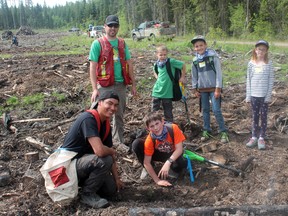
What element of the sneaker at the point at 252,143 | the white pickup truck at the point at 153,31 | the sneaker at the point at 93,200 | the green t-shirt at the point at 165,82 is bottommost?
the sneaker at the point at 93,200

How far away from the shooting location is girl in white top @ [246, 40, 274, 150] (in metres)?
5.00

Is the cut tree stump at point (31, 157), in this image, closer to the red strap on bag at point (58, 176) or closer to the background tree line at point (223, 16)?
the red strap on bag at point (58, 176)

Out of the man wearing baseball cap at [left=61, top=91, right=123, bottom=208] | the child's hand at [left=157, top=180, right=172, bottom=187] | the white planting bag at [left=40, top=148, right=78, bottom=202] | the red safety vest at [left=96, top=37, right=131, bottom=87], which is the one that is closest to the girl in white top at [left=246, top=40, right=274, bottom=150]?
the child's hand at [left=157, top=180, right=172, bottom=187]

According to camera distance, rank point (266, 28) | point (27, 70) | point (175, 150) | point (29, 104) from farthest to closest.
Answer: point (266, 28) → point (27, 70) → point (29, 104) → point (175, 150)

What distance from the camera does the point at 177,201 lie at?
3.97 m

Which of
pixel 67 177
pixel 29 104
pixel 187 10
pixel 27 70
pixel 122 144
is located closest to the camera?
pixel 67 177

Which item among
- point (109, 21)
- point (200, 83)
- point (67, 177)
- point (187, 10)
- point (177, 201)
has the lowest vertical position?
point (177, 201)

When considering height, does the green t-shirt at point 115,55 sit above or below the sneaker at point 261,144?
above

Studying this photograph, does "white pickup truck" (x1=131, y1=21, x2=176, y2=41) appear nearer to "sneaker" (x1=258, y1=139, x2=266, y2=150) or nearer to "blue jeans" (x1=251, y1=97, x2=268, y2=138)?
"blue jeans" (x1=251, y1=97, x2=268, y2=138)

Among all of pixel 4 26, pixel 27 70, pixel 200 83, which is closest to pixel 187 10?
pixel 27 70


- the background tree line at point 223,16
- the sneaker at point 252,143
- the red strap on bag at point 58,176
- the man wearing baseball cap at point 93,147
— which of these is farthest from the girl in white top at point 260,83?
the background tree line at point 223,16

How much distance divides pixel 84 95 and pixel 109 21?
4.93 m

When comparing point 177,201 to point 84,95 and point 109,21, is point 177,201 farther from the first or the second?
point 84,95

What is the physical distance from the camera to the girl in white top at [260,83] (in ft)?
16.4
